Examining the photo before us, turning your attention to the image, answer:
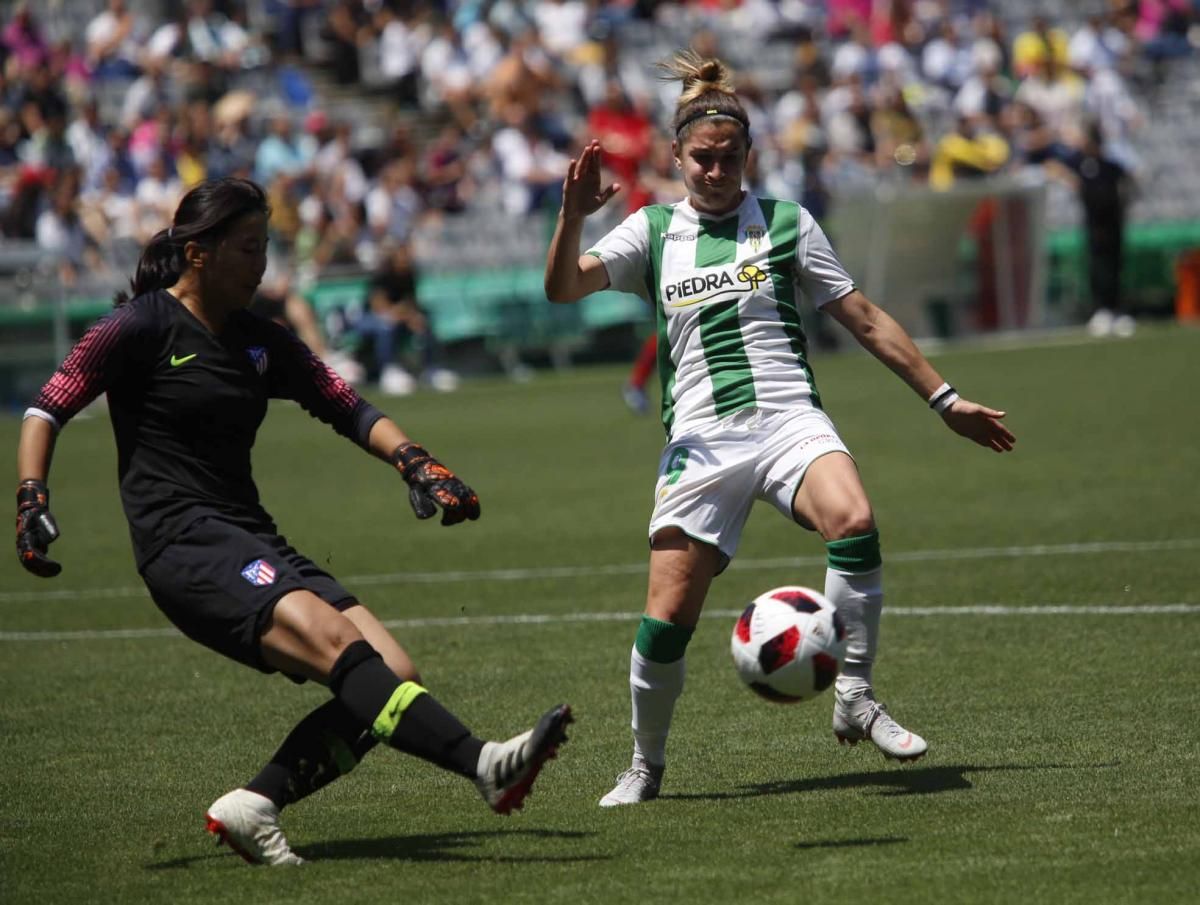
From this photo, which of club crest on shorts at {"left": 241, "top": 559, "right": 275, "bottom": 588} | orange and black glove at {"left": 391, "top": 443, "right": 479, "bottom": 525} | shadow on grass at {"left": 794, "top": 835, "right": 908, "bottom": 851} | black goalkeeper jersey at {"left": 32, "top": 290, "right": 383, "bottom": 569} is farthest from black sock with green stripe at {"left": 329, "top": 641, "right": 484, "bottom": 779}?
shadow on grass at {"left": 794, "top": 835, "right": 908, "bottom": 851}

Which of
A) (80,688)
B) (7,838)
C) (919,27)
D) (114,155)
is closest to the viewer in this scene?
(7,838)

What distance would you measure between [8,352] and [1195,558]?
575 inches

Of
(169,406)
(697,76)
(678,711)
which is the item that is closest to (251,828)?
(169,406)

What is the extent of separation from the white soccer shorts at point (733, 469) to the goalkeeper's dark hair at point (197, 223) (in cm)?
156

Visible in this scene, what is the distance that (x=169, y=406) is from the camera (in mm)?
5566

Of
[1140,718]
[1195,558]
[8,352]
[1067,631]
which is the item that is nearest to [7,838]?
[1140,718]

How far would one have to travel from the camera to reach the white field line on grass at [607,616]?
8.84 metres

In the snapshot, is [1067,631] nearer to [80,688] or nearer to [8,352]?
[80,688]

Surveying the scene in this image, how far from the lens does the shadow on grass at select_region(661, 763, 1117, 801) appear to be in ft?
19.6

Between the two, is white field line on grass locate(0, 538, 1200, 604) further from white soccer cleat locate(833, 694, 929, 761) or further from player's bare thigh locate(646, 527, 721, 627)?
player's bare thigh locate(646, 527, 721, 627)

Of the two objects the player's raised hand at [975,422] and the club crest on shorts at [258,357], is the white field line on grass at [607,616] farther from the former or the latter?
the club crest on shorts at [258,357]

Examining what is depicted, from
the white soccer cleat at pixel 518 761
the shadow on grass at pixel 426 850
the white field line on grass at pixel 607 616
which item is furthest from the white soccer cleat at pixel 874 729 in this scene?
the white field line on grass at pixel 607 616

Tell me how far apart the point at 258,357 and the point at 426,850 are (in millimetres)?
1527

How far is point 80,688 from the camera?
834 centimetres
